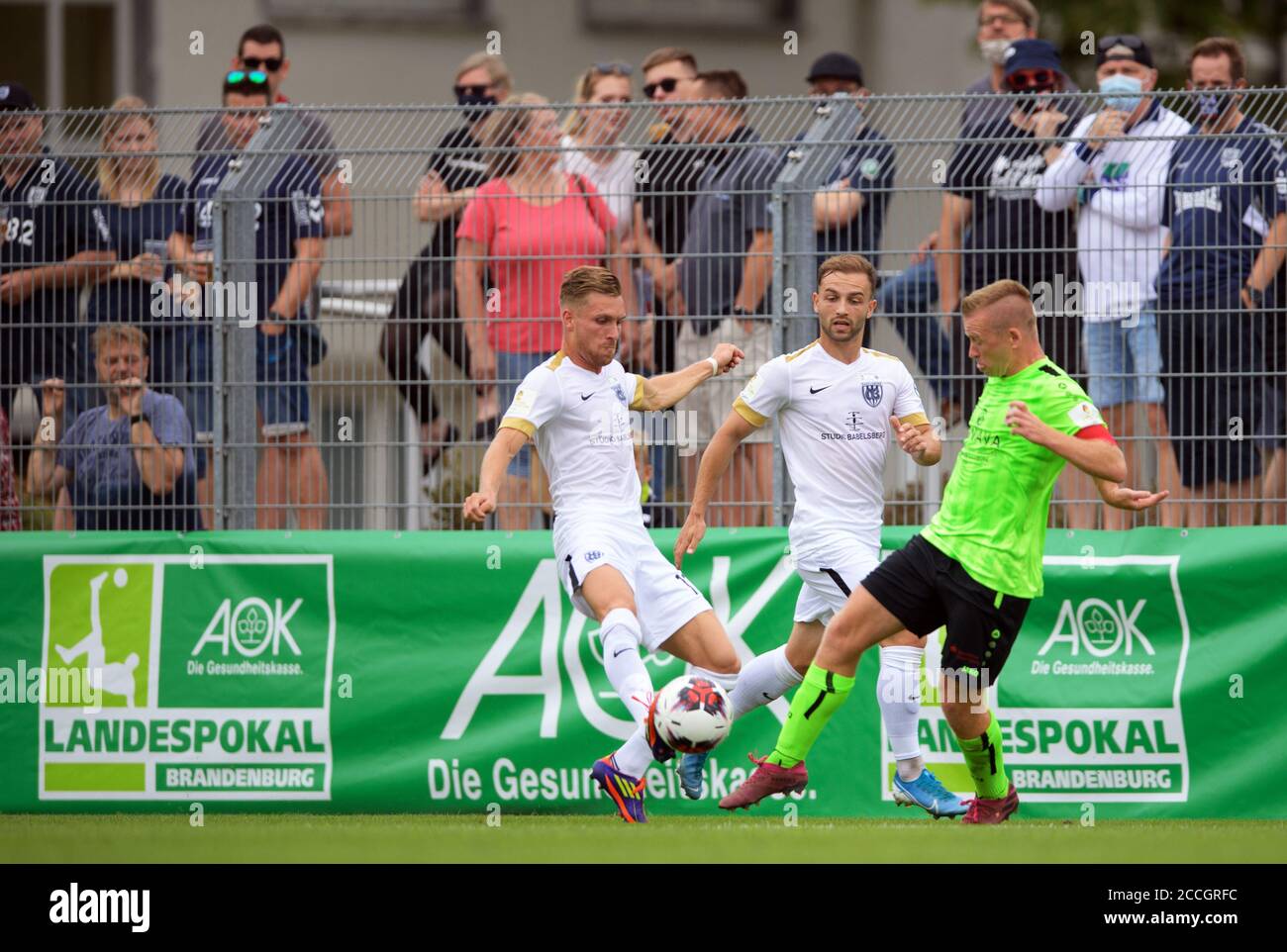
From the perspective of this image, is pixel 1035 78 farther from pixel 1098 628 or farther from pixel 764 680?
pixel 764 680

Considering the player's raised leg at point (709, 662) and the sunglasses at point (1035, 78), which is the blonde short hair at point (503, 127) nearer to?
the sunglasses at point (1035, 78)

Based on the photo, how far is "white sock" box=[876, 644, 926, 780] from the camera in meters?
10.5

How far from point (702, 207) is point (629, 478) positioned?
6.36 feet

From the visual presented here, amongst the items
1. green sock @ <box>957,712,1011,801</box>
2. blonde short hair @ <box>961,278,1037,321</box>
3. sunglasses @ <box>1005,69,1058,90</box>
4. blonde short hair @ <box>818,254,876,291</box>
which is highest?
sunglasses @ <box>1005,69,1058,90</box>

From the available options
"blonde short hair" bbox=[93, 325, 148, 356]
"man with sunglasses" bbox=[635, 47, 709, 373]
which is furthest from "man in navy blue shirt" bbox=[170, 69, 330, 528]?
"man with sunglasses" bbox=[635, 47, 709, 373]

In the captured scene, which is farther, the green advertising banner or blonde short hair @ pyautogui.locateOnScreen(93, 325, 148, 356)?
blonde short hair @ pyautogui.locateOnScreen(93, 325, 148, 356)

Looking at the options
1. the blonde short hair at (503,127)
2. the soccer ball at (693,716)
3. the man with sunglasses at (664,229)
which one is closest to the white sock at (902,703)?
the soccer ball at (693,716)

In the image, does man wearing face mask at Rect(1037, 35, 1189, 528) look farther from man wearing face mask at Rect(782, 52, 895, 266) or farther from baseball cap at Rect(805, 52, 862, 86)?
baseball cap at Rect(805, 52, 862, 86)

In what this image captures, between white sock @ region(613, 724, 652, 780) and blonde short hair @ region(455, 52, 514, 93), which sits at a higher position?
blonde short hair @ region(455, 52, 514, 93)

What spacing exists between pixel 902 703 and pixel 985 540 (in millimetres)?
1097

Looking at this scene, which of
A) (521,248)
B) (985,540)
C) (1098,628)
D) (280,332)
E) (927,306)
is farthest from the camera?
(280,332)

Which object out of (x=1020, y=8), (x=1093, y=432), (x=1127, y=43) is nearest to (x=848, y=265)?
(x=1093, y=432)

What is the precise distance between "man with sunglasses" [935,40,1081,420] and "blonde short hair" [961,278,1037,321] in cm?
165

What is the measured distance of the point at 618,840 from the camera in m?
9.61
